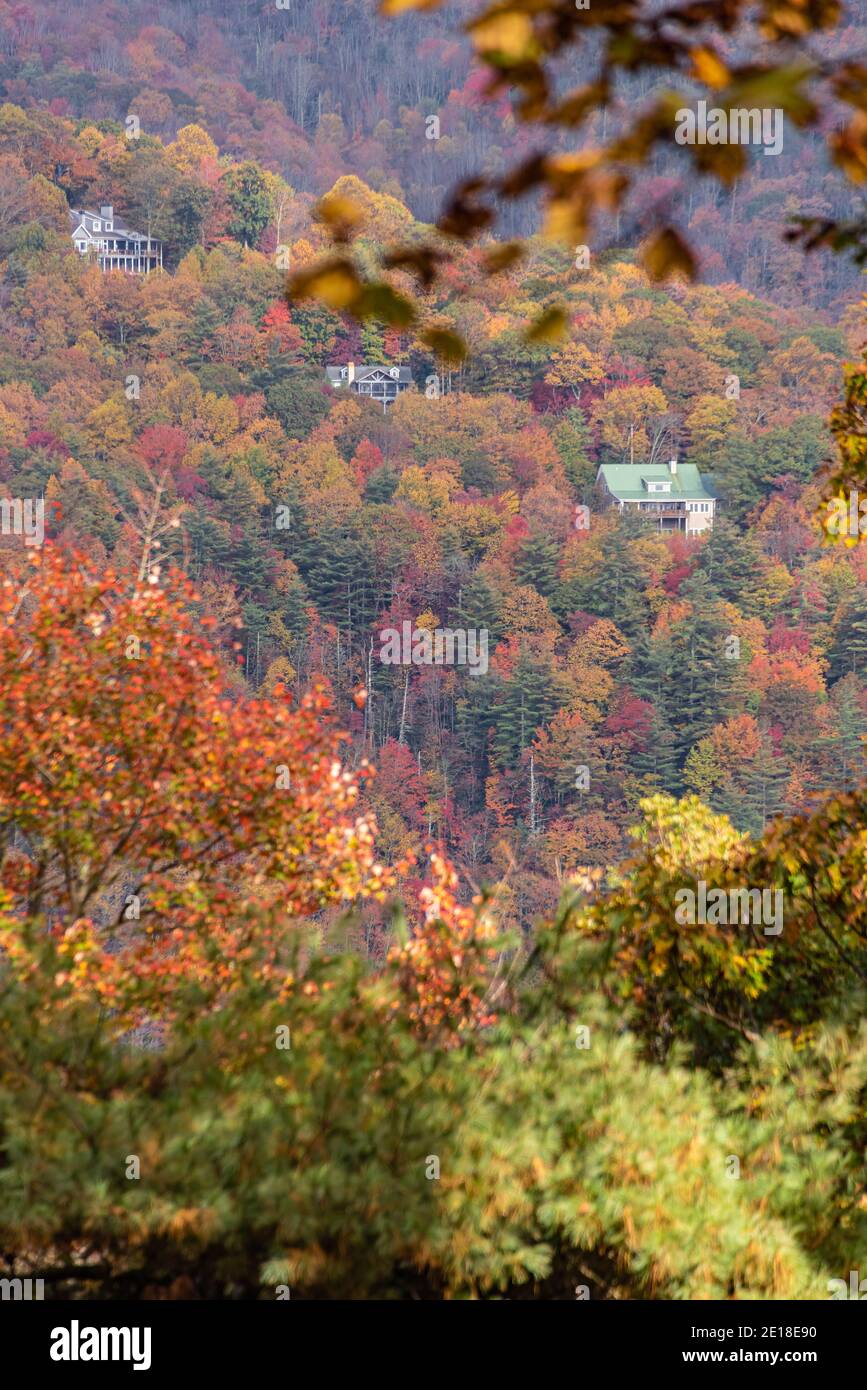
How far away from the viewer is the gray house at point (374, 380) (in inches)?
3349

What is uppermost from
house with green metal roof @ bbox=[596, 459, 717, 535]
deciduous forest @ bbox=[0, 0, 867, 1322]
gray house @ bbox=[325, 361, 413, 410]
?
gray house @ bbox=[325, 361, 413, 410]

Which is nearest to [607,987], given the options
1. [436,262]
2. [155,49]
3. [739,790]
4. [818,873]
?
[818,873]

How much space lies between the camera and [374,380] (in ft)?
286

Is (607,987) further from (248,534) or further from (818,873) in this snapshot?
(248,534)

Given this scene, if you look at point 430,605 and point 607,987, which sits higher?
point 430,605

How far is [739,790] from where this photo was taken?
59.2 m

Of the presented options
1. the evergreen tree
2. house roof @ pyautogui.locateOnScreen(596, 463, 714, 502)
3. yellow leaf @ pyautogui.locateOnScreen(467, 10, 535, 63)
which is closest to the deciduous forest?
yellow leaf @ pyautogui.locateOnScreen(467, 10, 535, 63)

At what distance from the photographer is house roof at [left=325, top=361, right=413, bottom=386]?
85625 millimetres

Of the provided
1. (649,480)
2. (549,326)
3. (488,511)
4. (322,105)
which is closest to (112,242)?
(649,480)

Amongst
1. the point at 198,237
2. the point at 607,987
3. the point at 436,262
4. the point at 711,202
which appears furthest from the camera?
the point at 711,202

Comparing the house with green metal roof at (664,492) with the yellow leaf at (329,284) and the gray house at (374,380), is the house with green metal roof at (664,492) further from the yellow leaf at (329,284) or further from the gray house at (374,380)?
the yellow leaf at (329,284)

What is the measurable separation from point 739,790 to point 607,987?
185 ft

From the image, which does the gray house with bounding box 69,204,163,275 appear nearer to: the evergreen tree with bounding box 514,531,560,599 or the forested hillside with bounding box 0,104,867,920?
the forested hillside with bounding box 0,104,867,920
